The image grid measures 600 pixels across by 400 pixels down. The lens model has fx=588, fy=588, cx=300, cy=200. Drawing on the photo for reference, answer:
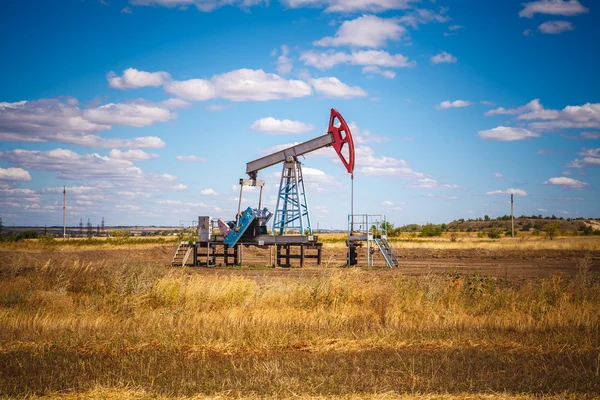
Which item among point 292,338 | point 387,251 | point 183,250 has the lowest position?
point 292,338

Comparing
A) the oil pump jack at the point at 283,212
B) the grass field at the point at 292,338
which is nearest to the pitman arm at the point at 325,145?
the oil pump jack at the point at 283,212

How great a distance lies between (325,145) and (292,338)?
2181 cm

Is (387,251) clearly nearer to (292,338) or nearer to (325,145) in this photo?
(325,145)

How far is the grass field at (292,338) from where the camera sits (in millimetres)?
8000

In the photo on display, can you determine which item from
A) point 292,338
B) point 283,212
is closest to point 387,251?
point 283,212

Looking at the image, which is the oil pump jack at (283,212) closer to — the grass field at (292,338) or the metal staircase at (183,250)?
the metal staircase at (183,250)

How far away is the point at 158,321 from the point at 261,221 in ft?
69.6

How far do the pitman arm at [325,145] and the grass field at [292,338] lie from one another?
49.2 feet

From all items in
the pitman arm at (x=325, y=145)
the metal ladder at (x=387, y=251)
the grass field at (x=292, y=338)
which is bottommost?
the grass field at (x=292, y=338)

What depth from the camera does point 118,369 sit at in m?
8.97

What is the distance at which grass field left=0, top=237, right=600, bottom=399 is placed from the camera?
800cm

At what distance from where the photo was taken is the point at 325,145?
31938 mm

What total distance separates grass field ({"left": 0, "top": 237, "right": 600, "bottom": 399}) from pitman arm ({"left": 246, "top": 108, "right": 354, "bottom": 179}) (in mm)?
14987

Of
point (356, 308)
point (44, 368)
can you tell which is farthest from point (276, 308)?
point (44, 368)
